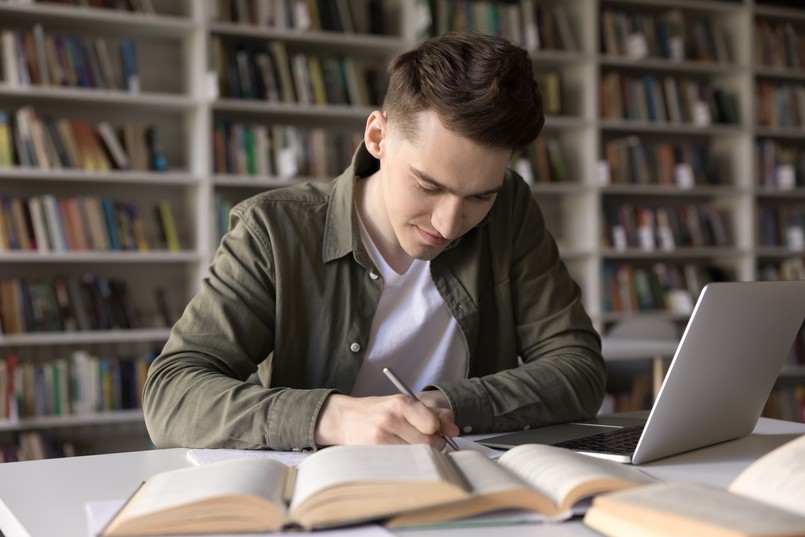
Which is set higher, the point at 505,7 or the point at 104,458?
the point at 505,7

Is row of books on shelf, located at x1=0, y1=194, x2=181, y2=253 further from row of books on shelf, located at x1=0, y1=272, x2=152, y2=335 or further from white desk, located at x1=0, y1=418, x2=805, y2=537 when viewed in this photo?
white desk, located at x1=0, y1=418, x2=805, y2=537

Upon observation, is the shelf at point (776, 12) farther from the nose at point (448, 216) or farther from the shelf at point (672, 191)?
the nose at point (448, 216)

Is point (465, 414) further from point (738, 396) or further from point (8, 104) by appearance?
point (8, 104)

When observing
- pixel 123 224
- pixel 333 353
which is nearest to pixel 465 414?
pixel 333 353

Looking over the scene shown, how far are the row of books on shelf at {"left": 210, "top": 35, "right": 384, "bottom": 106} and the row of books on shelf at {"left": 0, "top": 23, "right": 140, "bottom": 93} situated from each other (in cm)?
38

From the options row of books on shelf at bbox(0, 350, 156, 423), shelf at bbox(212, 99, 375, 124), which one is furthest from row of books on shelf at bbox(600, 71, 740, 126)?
row of books on shelf at bbox(0, 350, 156, 423)

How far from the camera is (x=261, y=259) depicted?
4.67ft

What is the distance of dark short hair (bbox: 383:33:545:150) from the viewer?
1.26 metres

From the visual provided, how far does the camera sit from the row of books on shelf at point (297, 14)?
371 centimetres

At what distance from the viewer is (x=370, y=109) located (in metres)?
3.94

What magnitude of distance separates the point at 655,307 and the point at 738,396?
3.45 metres

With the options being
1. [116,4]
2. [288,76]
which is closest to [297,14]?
[288,76]

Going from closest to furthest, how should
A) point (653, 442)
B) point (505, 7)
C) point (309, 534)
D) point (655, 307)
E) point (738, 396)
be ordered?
point (309, 534) → point (653, 442) → point (738, 396) → point (505, 7) → point (655, 307)

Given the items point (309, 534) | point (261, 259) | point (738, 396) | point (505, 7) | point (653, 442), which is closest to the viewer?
point (309, 534)
